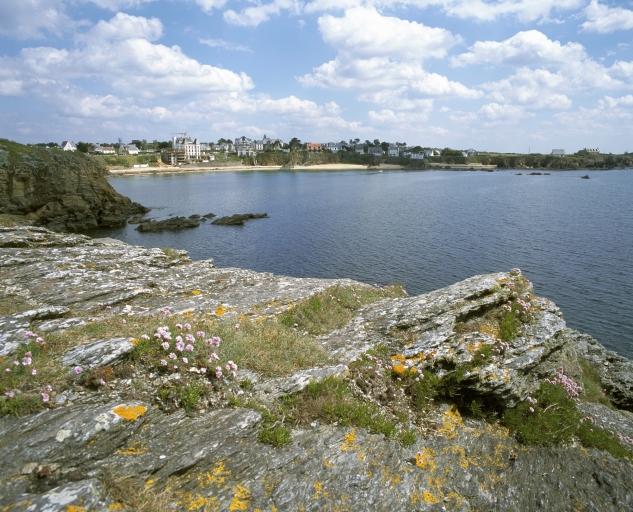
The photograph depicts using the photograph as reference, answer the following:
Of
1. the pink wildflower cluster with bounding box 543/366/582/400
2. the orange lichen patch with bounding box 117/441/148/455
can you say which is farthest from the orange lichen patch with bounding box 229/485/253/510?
the pink wildflower cluster with bounding box 543/366/582/400

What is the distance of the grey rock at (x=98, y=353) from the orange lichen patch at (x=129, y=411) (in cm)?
117

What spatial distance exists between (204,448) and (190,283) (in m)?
9.31

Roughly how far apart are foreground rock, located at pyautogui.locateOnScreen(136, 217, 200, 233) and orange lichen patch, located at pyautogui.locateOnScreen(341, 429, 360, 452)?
6006cm

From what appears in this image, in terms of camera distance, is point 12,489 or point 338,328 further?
point 338,328

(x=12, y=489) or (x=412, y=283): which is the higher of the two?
(x=12, y=489)

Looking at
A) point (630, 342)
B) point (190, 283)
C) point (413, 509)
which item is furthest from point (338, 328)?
point (630, 342)

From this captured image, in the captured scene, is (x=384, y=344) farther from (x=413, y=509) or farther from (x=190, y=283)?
(x=190, y=283)

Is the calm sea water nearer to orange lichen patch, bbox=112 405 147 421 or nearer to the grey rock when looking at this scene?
orange lichen patch, bbox=112 405 147 421

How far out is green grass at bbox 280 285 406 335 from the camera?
11250 millimetres

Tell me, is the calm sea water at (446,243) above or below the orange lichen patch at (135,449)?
below

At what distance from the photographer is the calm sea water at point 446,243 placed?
1244 inches

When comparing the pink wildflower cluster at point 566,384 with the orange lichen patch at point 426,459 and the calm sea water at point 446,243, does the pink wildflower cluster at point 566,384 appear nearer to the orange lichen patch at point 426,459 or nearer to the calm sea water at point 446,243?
the orange lichen patch at point 426,459

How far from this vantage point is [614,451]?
9.53m

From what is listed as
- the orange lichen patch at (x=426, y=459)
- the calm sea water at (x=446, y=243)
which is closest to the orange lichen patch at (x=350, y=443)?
the orange lichen patch at (x=426, y=459)
